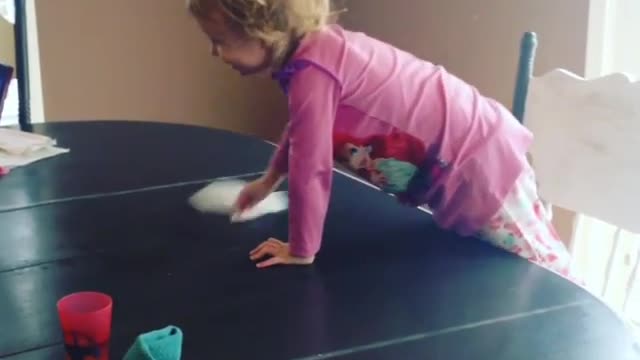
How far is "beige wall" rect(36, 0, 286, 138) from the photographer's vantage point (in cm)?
331

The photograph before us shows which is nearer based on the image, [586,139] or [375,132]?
[375,132]

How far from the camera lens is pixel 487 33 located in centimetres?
272

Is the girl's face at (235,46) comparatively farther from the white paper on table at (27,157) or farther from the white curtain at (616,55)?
the white curtain at (616,55)

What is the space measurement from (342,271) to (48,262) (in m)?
0.41

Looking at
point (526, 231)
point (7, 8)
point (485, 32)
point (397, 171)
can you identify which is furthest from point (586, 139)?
point (7, 8)

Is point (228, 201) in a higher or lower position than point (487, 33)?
lower

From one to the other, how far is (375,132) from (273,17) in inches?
9.4

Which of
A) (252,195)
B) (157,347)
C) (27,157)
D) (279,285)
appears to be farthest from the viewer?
(27,157)

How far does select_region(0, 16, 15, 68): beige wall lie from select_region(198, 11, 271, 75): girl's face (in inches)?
66.7

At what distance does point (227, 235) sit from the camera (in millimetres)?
1469

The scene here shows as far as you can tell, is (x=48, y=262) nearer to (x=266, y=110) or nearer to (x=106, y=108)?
(x=106, y=108)

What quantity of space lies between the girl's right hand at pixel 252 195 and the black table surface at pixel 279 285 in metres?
0.05

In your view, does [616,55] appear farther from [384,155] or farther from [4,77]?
[4,77]

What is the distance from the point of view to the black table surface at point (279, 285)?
1.07 meters
